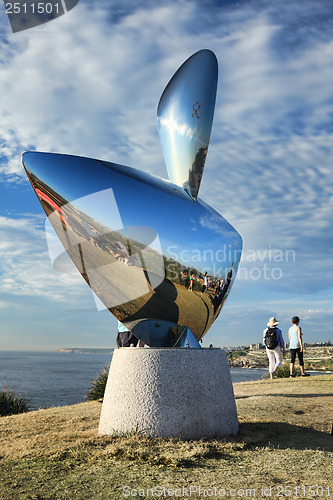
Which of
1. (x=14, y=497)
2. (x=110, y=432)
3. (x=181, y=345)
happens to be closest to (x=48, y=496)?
(x=14, y=497)

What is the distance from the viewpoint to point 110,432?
214 inches

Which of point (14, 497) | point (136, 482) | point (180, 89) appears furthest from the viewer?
point (180, 89)

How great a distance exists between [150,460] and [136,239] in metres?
2.55

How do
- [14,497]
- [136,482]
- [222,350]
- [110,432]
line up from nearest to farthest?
[14,497] → [136,482] → [110,432] → [222,350]

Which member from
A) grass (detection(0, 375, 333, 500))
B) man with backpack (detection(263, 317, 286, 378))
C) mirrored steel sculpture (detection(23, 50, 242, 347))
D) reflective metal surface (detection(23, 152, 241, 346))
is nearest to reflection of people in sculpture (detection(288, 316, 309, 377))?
man with backpack (detection(263, 317, 286, 378))

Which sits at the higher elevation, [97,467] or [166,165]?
[166,165]

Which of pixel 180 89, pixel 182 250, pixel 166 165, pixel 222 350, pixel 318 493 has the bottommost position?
pixel 318 493

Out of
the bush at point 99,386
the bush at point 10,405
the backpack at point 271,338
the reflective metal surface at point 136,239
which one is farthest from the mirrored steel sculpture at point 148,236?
the backpack at point 271,338

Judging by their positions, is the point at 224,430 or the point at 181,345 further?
the point at 181,345

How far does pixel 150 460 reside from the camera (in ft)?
15.1

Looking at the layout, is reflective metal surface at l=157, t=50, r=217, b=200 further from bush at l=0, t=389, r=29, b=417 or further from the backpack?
bush at l=0, t=389, r=29, b=417

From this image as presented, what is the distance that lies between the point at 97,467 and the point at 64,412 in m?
4.15

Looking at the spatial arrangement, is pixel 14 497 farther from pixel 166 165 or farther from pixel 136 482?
pixel 166 165

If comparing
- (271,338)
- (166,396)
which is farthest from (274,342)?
(166,396)
